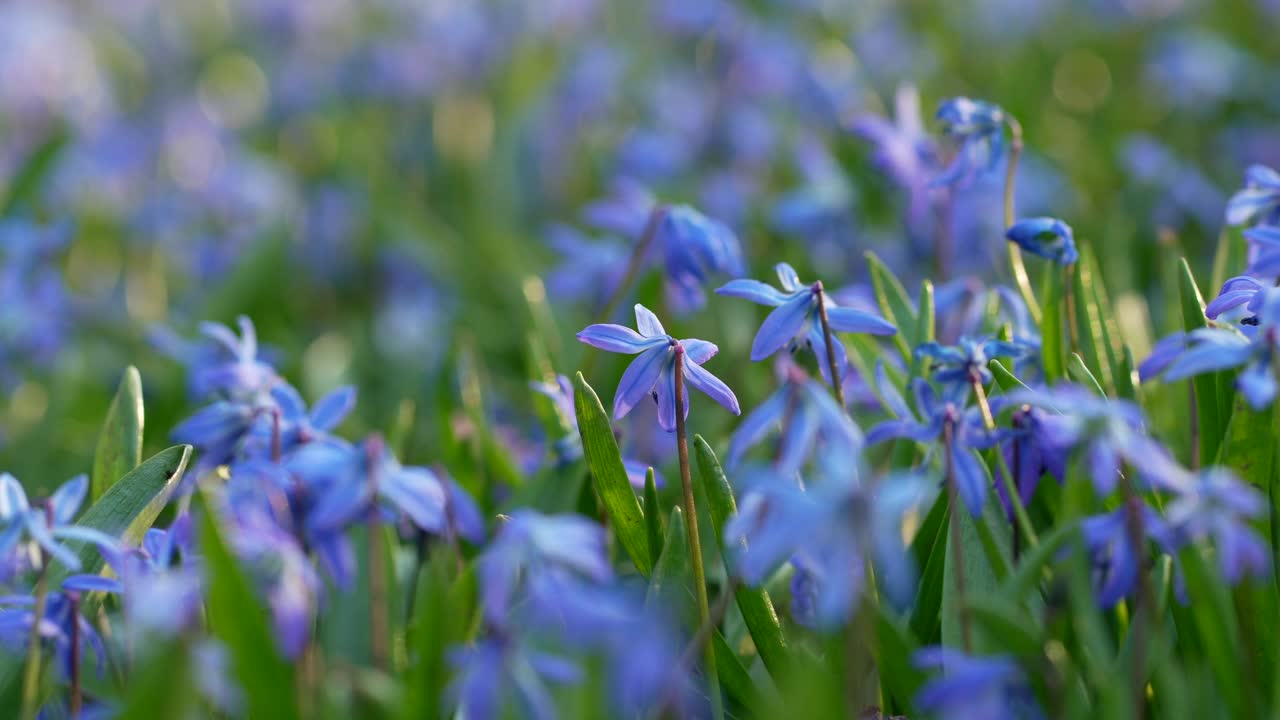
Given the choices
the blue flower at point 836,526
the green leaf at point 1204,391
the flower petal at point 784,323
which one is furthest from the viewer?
the green leaf at point 1204,391

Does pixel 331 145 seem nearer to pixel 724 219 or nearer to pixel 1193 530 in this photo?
pixel 724 219

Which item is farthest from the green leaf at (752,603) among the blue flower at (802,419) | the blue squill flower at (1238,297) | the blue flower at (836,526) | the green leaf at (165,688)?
the green leaf at (165,688)

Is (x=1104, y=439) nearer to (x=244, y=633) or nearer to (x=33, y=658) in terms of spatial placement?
→ (x=244, y=633)

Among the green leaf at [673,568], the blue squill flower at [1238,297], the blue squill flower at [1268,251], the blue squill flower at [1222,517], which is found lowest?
the green leaf at [673,568]

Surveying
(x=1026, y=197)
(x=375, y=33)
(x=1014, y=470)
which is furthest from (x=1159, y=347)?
(x=375, y=33)

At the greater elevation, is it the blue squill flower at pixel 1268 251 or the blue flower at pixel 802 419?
the blue squill flower at pixel 1268 251

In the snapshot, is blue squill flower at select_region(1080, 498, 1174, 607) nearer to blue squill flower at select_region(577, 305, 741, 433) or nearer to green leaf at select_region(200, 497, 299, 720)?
blue squill flower at select_region(577, 305, 741, 433)

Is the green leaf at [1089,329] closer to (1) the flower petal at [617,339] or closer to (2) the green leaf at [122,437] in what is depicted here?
(1) the flower petal at [617,339]
